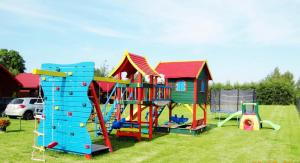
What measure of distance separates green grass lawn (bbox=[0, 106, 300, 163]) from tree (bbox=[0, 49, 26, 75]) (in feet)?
184

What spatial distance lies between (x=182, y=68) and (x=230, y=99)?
9.08 metres

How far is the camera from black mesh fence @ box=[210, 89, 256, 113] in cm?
2308

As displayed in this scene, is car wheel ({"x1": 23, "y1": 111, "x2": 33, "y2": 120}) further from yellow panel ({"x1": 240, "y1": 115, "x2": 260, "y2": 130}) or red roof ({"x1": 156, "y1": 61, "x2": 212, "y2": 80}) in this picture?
yellow panel ({"x1": 240, "y1": 115, "x2": 260, "y2": 130})

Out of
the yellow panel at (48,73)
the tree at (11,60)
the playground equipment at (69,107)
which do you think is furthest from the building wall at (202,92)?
the tree at (11,60)

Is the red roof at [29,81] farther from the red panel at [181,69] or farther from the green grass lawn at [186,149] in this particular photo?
the red panel at [181,69]

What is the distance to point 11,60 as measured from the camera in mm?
65688

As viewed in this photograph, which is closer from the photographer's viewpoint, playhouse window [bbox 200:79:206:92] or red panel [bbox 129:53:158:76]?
red panel [bbox 129:53:158:76]

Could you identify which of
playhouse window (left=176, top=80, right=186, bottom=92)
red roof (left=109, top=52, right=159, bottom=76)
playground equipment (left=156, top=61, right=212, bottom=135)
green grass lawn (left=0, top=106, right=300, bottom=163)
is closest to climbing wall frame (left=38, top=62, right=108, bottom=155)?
green grass lawn (left=0, top=106, right=300, bottom=163)

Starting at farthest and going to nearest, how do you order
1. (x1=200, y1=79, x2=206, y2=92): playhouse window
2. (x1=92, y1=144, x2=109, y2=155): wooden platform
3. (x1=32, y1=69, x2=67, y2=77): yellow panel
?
(x1=200, y1=79, x2=206, y2=92): playhouse window, (x1=92, y1=144, x2=109, y2=155): wooden platform, (x1=32, y1=69, x2=67, y2=77): yellow panel

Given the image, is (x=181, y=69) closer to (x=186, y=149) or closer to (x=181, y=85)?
(x=181, y=85)

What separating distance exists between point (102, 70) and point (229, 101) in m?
62.0

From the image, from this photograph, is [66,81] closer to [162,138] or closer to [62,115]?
[62,115]

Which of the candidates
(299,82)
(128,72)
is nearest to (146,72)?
(128,72)

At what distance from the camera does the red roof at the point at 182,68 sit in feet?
50.6
